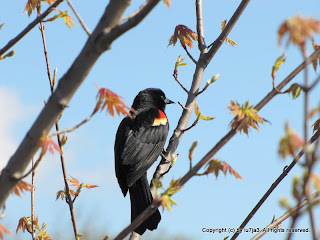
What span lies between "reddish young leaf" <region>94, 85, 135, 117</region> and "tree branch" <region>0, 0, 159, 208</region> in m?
0.16

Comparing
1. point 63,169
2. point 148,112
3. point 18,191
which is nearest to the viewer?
point 18,191

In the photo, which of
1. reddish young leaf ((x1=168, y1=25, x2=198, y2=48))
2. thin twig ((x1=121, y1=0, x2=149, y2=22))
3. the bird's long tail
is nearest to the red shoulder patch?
the bird's long tail

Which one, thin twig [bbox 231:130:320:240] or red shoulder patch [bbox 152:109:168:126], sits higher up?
red shoulder patch [bbox 152:109:168:126]

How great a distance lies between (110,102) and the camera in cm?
174

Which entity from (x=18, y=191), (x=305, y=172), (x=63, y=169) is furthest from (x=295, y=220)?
(x=63, y=169)

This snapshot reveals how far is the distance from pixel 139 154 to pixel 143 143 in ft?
0.47

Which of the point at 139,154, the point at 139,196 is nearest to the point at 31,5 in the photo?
the point at 139,154

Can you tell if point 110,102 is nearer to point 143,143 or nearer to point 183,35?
point 183,35

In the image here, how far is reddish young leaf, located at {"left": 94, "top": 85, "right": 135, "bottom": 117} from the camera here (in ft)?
5.66

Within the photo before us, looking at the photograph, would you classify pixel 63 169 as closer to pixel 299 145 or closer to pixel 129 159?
pixel 129 159

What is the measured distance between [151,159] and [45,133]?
267 centimetres

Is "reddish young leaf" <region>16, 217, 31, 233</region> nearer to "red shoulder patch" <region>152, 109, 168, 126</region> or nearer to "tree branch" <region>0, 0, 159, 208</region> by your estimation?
"tree branch" <region>0, 0, 159, 208</region>

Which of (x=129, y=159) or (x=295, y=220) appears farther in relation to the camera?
(x=129, y=159)

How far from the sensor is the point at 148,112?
473cm
